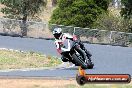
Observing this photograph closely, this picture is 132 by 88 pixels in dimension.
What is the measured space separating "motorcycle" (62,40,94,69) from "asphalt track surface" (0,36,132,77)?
1186 cm

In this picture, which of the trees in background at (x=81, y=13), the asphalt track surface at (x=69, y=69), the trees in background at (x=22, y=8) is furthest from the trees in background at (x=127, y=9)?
the trees in background at (x=22, y=8)

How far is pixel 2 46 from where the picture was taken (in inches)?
1241

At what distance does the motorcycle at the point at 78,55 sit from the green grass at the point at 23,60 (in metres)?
17.2

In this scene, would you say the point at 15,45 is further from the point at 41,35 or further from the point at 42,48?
the point at 41,35

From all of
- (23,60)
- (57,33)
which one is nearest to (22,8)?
(23,60)

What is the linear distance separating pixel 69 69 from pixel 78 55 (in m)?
12.2

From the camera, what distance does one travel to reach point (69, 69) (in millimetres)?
16797

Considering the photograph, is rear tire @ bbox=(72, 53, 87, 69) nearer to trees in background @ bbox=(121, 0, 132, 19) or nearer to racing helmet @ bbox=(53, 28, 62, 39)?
racing helmet @ bbox=(53, 28, 62, 39)

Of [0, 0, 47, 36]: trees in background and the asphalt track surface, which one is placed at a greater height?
[0, 0, 47, 36]: trees in background

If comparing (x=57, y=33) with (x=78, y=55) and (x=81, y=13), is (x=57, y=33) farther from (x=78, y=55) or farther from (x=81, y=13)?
(x=81, y=13)

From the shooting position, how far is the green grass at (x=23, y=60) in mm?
22453

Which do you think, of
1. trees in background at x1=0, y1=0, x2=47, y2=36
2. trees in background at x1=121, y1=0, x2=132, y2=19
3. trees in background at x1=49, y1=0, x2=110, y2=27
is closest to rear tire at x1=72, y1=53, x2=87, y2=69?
trees in background at x1=49, y1=0, x2=110, y2=27

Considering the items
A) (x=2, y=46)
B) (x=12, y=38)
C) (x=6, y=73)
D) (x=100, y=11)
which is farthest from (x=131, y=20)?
(x=6, y=73)

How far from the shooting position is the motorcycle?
179 inches
